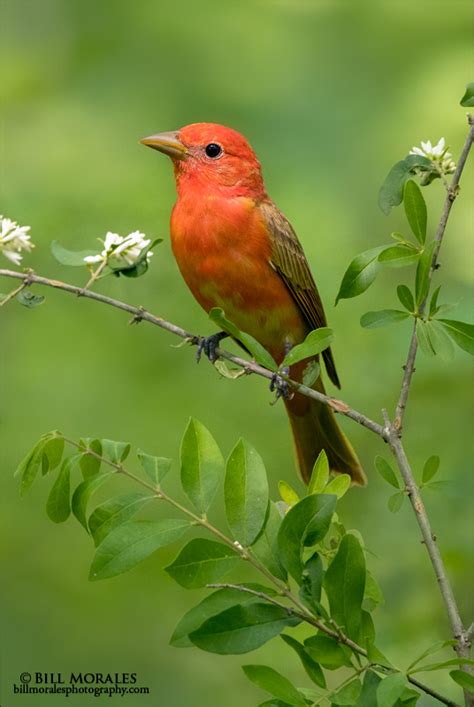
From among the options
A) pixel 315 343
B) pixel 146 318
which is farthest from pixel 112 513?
pixel 146 318

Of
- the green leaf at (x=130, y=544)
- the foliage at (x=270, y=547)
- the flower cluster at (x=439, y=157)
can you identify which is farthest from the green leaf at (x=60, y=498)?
→ the flower cluster at (x=439, y=157)

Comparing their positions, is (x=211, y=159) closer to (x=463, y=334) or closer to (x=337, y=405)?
(x=337, y=405)

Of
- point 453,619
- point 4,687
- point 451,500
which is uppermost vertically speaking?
point 451,500

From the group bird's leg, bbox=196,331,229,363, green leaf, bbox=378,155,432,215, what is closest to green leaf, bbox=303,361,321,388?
green leaf, bbox=378,155,432,215

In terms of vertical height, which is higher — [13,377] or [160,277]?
[160,277]

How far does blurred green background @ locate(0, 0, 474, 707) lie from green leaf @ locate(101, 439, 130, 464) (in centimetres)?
244

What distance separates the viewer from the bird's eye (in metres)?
4.65

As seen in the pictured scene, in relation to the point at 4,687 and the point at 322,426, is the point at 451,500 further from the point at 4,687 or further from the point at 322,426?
the point at 4,687

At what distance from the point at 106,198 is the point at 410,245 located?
10.6 feet

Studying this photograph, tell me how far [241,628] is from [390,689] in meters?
0.32

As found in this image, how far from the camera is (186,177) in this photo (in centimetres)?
461

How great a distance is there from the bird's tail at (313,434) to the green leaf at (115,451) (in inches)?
92.7

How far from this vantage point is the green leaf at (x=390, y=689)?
70.4 inches

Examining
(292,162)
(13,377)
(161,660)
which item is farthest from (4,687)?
(292,162)
